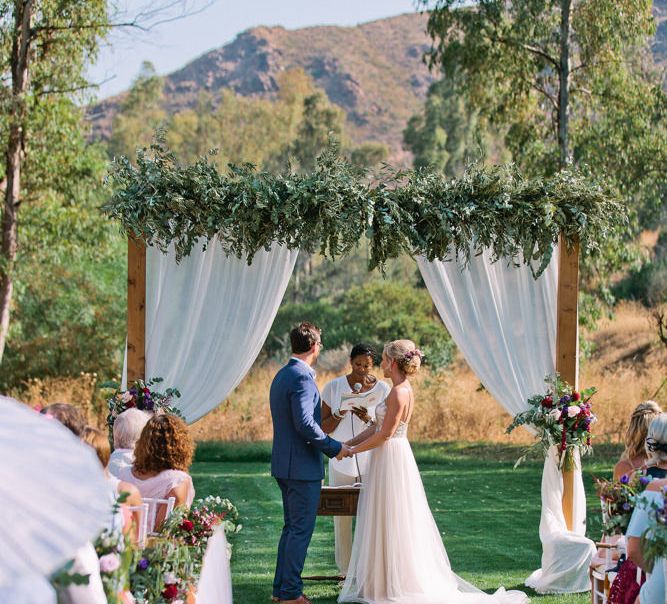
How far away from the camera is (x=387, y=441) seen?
6219 mm

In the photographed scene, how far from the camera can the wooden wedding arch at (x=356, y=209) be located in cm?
639

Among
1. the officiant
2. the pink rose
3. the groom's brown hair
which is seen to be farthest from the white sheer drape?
the pink rose

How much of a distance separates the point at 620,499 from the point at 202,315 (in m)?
3.35

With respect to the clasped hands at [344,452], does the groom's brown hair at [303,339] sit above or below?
above

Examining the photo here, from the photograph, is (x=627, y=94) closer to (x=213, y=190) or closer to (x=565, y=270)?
(x=565, y=270)

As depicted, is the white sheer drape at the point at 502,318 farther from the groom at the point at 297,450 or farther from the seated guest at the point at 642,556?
the seated guest at the point at 642,556

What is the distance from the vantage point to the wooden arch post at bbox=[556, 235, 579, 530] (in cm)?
680

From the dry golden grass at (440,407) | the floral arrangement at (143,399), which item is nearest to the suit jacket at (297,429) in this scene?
the floral arrangement at (143,399)

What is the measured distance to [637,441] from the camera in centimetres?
513

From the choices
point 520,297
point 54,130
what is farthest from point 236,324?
point 54,130

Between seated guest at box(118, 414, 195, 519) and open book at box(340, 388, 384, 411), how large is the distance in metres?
1.89

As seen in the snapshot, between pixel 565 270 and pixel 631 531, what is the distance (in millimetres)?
3301

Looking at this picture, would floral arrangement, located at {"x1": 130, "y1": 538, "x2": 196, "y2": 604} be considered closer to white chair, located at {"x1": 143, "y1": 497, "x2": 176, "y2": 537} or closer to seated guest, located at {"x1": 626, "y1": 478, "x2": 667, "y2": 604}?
white chair, located at {"x1": 143, "y1": 497, "x2": 176, "y2": 537}

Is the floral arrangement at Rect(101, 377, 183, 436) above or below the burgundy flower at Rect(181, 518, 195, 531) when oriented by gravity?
above
